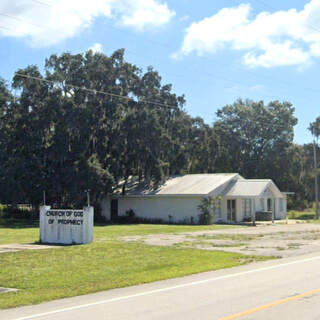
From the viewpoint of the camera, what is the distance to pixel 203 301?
29.8ft

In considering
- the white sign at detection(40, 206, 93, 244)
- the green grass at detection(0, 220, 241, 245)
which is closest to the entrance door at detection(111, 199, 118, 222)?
the green grass at detection(0, 220, 241, 245)

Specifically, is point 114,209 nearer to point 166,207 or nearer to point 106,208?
point 106,208

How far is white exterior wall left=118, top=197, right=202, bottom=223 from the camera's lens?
39.3 m

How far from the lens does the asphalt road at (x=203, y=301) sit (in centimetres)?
805

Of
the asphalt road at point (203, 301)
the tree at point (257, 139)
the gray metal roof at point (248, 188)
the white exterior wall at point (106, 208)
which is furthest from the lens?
the tree at point (257, 139)

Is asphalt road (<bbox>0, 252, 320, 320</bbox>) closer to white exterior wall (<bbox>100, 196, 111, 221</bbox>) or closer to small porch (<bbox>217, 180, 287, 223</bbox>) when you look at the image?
small porch (<bbox>217, 180, 287, 223</bbox>)

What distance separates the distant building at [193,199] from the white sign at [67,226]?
17956 millimetres

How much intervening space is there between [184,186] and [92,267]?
27.7 m

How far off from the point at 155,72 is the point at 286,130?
30.4 metres

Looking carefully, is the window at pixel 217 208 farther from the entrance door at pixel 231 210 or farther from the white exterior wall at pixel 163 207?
the white exterior wall at pixel 163 207

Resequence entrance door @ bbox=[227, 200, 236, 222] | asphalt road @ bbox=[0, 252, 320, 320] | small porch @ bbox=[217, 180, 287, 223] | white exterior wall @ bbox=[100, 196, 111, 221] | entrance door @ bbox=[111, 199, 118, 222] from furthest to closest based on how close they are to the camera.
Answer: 1. white exterior wall @ bbox=[100, 196, 111, 221]
2. entrance door @ bbox=[111, 199, 118, 222]
3. entrance door @ bbox=[227, 200, 236, 222]
4. small porch @ bbox=[217, 180, 287, 223]
5. asphalt road @ bbox=[0, 252, 320, 320]

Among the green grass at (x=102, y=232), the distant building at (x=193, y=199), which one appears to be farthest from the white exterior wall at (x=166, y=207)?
the green grass at (x=102, y=232)

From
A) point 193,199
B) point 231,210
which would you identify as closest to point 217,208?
point 231,210

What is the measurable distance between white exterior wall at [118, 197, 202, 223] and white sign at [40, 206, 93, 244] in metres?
18.4
